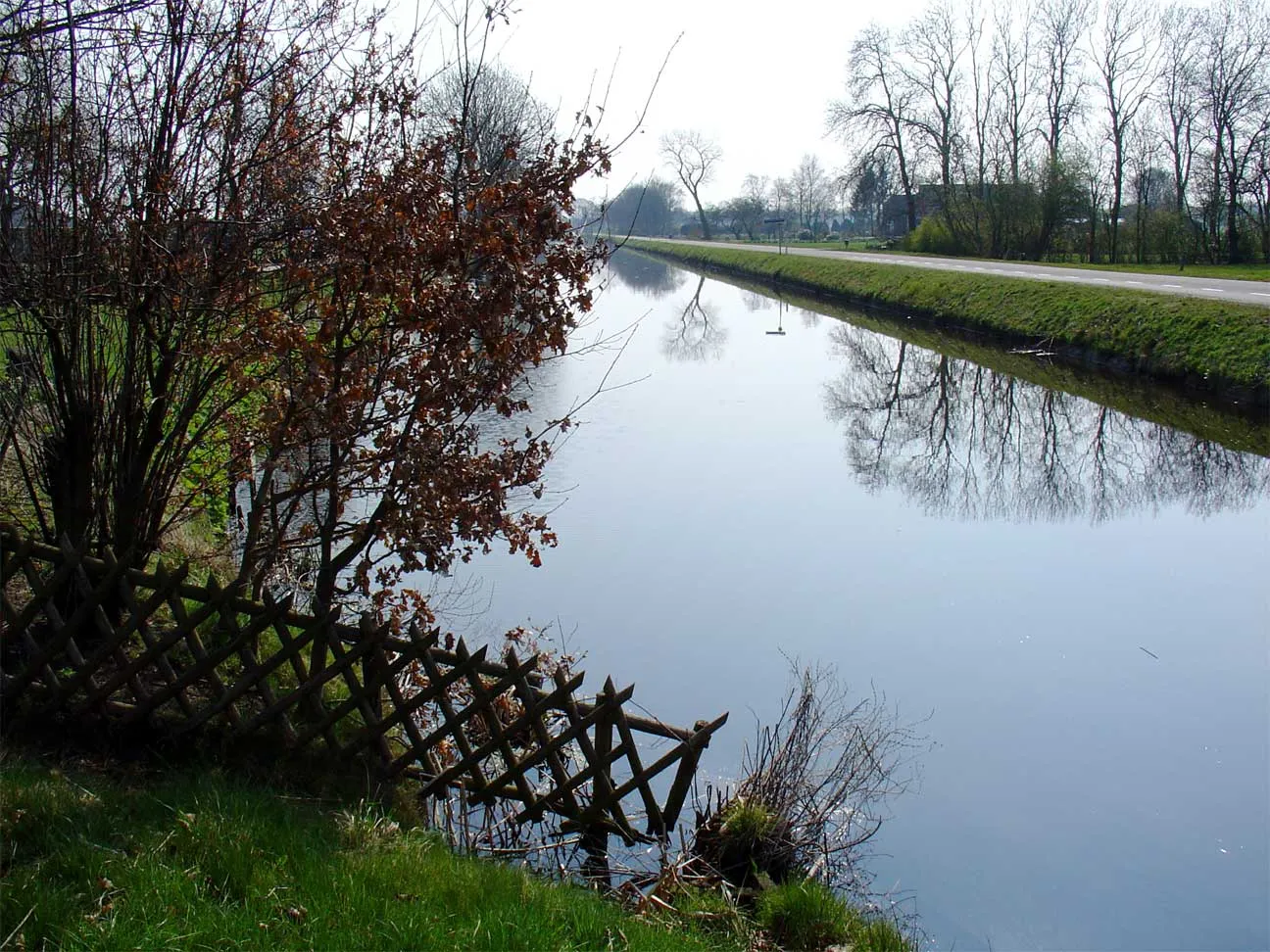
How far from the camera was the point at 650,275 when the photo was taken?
63938mm

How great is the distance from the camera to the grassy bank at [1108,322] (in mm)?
18688

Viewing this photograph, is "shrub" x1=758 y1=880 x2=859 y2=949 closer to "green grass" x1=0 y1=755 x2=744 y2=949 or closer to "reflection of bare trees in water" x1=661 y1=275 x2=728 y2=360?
"green grass" x1=0 y1=755 x2=744 y2=949

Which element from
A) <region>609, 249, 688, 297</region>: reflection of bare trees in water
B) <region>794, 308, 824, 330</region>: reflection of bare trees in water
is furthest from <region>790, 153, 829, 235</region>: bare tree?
<region>794, 308, 824, 330</region>: reflection of bare trees in water

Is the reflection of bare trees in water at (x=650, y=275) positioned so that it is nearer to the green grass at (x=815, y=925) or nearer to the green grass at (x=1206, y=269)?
the green grass at (x=1206, y=269)

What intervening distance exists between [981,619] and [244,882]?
6903 millimetres

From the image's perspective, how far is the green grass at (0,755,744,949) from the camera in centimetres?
349

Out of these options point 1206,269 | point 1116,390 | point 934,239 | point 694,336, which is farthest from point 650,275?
point 1116,390

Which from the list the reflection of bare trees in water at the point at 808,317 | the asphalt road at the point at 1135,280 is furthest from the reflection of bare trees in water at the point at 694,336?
the asphalt road at the point at 1135,280

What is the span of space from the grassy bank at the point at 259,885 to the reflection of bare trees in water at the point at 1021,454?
9253 millimetres

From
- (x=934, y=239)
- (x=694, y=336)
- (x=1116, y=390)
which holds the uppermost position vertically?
(x=934, y=239)

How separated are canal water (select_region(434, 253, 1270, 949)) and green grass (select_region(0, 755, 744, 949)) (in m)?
2.26

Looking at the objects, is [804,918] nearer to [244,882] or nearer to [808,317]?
[244,882]

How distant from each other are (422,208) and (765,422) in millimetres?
13556

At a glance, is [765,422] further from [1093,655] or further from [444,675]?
[444,675]
